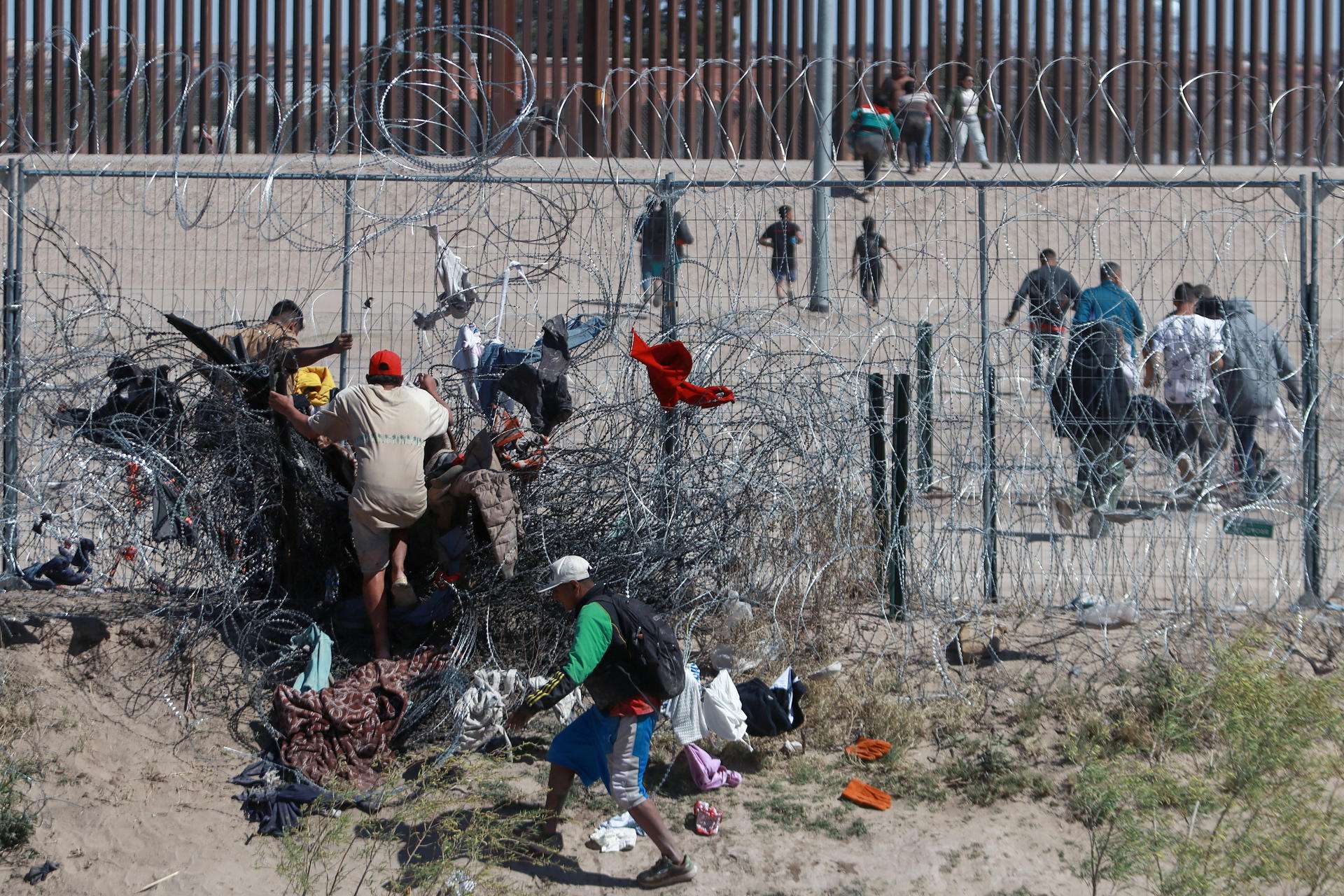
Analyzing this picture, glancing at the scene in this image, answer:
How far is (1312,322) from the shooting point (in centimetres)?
687

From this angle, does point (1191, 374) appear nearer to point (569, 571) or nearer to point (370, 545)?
point (569, 571)

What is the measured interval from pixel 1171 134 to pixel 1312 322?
12.1 metres

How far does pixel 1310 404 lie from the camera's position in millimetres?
6695

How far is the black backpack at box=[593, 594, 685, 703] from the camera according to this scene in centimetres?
492

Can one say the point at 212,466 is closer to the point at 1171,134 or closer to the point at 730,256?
the point at 730,256

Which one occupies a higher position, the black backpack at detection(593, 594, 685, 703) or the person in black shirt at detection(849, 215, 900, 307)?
the person in black shirt at detection(849, 215, 900, 307)

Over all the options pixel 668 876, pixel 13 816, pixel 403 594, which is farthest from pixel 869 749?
pixel 13 816

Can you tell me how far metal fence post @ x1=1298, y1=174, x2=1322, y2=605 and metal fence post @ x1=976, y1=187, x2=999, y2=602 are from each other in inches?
59.3

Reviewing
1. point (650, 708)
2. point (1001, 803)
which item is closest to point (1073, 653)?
point (1001, 803)

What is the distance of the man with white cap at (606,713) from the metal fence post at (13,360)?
10.2ft

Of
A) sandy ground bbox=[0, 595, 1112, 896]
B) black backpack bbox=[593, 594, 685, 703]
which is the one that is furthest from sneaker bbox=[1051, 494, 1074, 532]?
black backpack bbox=[593, 594, 685, 703]

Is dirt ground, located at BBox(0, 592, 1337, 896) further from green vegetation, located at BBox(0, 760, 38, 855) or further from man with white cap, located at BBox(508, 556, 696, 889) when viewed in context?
man with white cap, located at BBox(508, 556, 696, 889)

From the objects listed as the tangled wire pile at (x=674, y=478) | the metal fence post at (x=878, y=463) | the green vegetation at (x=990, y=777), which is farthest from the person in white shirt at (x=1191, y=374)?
the green vegetation at (x=990, y=777)

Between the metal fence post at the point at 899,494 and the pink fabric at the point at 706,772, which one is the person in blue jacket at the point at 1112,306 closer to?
the metal fence post at the point at 899,494
